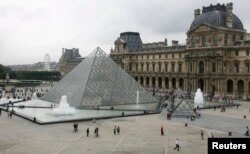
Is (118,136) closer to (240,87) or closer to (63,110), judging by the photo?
(63,110)

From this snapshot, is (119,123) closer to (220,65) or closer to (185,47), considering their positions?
(220,65)

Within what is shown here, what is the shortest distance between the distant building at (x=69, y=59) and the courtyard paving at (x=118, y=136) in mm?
88520

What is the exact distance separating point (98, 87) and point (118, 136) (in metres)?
17.5

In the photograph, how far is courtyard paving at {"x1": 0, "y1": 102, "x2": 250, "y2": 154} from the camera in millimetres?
21219

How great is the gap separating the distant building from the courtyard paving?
3485 inches

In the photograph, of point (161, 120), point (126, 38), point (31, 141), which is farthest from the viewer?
point (126, 38)

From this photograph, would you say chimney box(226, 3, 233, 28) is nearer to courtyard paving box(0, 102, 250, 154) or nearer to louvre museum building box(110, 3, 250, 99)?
louvre museum building box(110, 3, 250, 99)

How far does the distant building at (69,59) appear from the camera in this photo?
123m

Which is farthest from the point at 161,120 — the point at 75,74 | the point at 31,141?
the point at 75,74

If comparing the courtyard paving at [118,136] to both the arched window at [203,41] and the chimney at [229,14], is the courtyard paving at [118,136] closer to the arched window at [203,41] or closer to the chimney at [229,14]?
the chimney at [229,14]

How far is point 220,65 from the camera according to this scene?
196 feet

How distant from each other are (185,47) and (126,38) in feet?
72.5

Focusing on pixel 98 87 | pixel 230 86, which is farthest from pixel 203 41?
pixel 98 87

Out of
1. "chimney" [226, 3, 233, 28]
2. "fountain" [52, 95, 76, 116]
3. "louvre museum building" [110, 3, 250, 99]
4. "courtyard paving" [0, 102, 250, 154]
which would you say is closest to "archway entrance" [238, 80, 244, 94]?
Answer: "louvre museum building" [110, 3, 250, 99]
